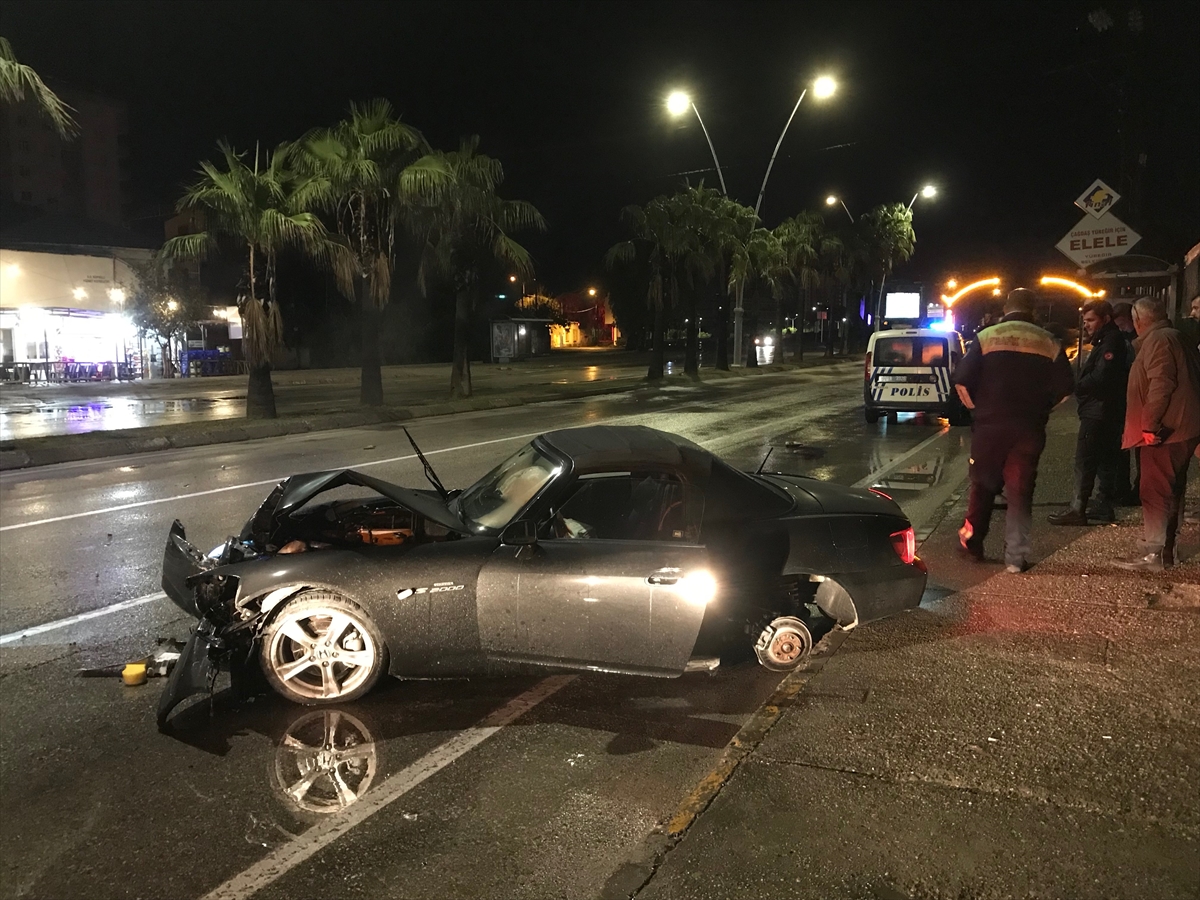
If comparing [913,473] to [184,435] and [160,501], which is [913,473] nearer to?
[160,501]

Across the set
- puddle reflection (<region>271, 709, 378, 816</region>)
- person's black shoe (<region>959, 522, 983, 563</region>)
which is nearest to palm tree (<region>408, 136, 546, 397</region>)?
person's black shoe (<region>959, 522, 983, 563</region>)

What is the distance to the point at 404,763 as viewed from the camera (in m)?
4.00

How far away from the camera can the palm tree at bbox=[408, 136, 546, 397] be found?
71.1 feet

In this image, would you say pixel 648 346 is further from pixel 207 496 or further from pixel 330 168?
pixel 207 496

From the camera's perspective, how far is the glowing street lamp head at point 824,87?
82.4ft

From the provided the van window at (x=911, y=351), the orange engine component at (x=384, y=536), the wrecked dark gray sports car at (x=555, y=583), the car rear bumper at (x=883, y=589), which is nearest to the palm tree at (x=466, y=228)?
the van window at (x=911, y=351)

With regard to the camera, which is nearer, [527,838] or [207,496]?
[527,838]

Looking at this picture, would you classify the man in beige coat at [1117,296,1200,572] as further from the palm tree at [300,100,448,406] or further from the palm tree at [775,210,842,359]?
the palm tree at [775,210,842,359]

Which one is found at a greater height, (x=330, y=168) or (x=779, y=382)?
(x=330, y=168)

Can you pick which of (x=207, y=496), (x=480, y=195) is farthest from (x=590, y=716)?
(x=480, y=195)

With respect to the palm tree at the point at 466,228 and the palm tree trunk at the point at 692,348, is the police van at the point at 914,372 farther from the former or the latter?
the palm tree trunk at the point at 692,348

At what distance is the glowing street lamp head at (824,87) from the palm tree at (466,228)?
8646mm

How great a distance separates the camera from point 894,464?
12625 millimetres

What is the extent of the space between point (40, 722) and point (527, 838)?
2.63m
